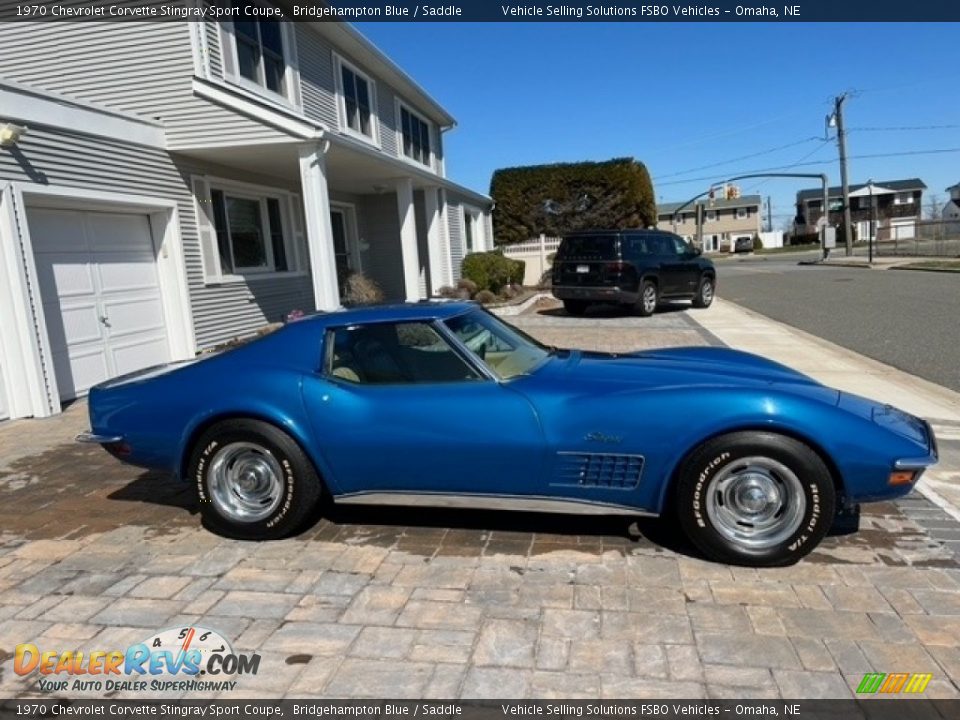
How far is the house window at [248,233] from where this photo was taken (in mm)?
10664

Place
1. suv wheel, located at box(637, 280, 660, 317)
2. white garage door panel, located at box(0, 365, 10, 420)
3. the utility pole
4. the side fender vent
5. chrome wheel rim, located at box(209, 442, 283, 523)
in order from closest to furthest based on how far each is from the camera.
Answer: the side fender vent
chrome wheel rim, located at box(209, 442, 283, 523)
white garage door panel, located at box(0, 365, 10, 420)
suv wheel, located at box(637, 280, 660, 317)
the utility pole

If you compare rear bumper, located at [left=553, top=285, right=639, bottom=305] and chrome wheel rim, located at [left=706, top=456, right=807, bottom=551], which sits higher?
rear bumper, located at [left=553, top=285, right=639, bottom=305]

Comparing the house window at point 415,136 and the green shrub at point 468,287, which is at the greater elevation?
the house window at point 415,136

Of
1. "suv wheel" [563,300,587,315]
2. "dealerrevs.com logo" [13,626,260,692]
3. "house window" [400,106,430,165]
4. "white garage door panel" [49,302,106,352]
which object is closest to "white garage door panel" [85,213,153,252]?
"white garage door panel" [49,302,106,352]

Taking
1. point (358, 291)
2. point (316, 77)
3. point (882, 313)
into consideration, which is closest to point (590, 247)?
point (358, 291)

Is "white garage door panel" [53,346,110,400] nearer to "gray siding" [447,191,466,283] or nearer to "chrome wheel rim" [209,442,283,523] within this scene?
"chrome wheel rim" [209,442,283,523]

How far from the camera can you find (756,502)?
3096 millimetres

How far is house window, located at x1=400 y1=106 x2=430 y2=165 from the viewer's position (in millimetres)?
18812

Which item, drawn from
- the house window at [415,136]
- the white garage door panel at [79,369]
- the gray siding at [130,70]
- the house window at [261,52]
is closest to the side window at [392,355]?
the white garage door panel at [79,369]

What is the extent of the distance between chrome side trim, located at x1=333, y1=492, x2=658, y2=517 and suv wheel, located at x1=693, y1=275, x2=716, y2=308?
1328 centimetres

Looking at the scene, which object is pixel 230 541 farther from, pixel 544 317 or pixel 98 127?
pixel 544 317

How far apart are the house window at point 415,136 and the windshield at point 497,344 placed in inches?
625

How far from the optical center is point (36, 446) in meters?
5.86

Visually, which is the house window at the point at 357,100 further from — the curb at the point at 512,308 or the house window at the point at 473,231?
the house window at the point at 473,231
